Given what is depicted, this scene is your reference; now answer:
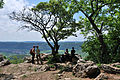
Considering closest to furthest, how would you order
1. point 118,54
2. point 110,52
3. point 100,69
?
point 100,69 < point 118,54 < point 110,52

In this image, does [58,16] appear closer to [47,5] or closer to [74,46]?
[47,5]

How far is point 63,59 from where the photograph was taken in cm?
1803

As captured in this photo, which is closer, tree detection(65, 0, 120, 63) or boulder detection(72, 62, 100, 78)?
boulder detection(72, 62, 100, 78)

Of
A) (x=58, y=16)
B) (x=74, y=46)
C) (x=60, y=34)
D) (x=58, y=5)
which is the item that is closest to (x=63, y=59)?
(x=74, y=46)

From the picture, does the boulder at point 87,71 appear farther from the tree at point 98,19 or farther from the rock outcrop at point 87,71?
the tree at point 98,19

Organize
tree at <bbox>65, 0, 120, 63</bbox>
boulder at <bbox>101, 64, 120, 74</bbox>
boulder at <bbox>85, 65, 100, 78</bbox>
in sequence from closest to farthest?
1. boulder at <bbox>101, 64, 120, 74</bbox>
2. boulder at <bbox>85, 65, 100, 78</bbox>
3. tree at <bbox>65, 0, 120, 63</bbox>

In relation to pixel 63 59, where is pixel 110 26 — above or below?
above

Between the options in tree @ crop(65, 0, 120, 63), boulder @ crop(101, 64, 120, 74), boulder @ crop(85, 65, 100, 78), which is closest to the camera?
boulder @ crop(101, 64, 120, 74)

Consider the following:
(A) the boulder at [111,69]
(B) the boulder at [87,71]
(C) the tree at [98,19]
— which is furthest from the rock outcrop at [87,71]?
(C) the tree at [98,19]

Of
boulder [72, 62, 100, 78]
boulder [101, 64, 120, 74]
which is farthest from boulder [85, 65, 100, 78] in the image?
boulder [101, 64, 120, 74]

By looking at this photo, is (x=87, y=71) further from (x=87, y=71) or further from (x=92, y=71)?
(x=92, y=71)

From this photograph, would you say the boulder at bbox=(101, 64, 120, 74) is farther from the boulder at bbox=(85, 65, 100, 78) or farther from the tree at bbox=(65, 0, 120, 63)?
the tree at bbox=(65, 0, 120, 63)

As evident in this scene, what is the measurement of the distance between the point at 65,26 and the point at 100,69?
10656 mm

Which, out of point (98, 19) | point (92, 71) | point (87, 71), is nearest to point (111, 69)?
point (92, 71)
